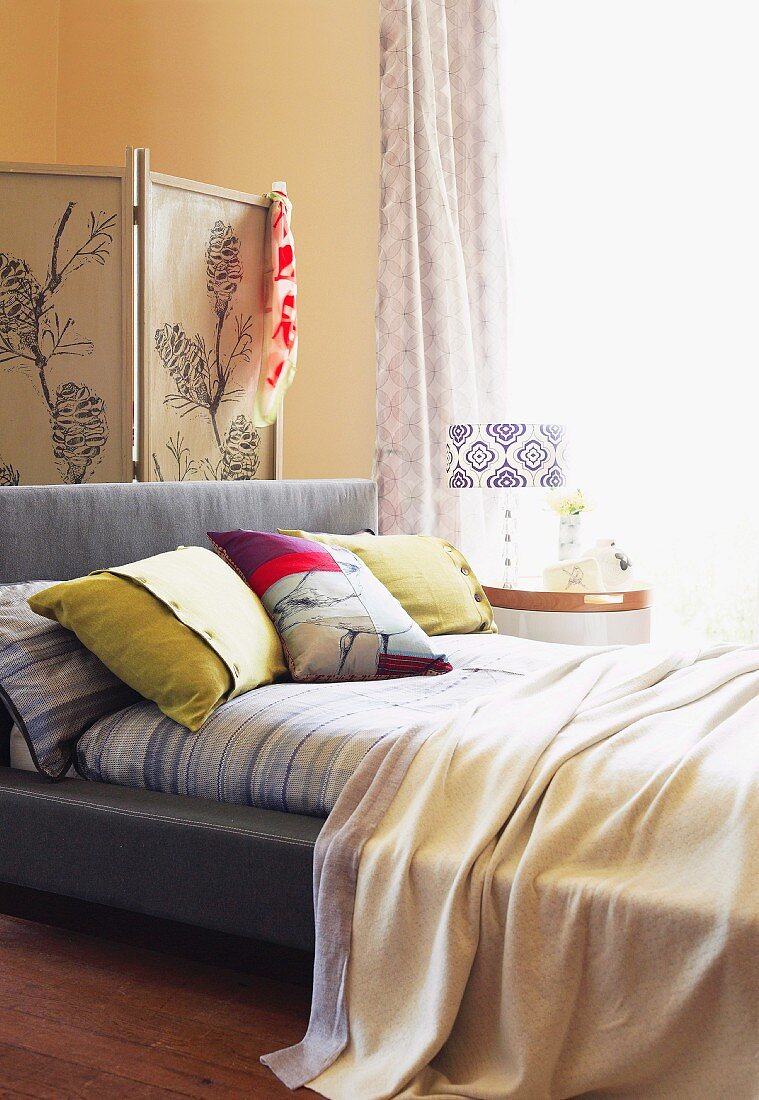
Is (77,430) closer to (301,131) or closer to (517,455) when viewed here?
(517,455)

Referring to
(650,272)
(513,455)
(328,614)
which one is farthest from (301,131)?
(328,614)

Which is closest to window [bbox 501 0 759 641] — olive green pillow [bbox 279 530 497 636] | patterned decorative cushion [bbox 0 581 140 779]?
olive green pillow [bbox 279 530 497 636]

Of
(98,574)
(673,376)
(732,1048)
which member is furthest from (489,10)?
(732,1048)

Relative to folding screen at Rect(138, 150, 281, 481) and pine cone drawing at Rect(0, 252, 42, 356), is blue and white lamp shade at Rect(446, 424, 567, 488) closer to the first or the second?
folding screen at Rect(138, 150, 281, 481)

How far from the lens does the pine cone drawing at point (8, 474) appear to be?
314 centimetres

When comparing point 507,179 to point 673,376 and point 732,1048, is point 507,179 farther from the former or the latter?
point 732,1048

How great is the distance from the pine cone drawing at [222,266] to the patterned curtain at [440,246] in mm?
1198

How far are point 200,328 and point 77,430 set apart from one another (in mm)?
495

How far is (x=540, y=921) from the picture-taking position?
178 centimetres

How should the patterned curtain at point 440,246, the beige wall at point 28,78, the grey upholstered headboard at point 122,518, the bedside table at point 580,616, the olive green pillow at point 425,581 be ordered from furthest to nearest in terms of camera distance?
the beige wall at point 28,78 < the patterned curtain at point 440,246 < the bedside table at point 580,616 < the olive green pillow at point 425,581 < the grey upholstered headboard at point 122,518

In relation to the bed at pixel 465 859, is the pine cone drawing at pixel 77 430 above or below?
above

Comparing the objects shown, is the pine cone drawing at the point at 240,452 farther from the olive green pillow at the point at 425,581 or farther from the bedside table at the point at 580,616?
the bedside table at the point at 580,616

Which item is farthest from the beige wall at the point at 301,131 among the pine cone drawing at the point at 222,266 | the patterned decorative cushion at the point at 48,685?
the patterned decorative cushion at the point at 48,685

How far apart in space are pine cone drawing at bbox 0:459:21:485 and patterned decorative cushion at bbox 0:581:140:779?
0.75 meters
